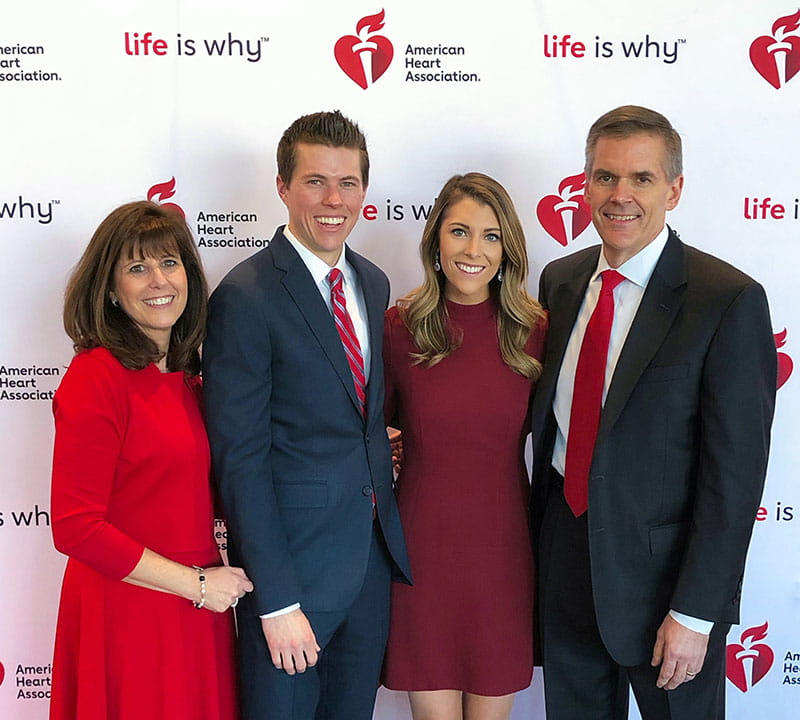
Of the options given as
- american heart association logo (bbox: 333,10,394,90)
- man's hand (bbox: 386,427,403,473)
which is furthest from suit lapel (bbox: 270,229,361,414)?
american heart association logo (bbox: 333,10,394,90)

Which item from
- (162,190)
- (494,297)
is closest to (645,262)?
(494,297)

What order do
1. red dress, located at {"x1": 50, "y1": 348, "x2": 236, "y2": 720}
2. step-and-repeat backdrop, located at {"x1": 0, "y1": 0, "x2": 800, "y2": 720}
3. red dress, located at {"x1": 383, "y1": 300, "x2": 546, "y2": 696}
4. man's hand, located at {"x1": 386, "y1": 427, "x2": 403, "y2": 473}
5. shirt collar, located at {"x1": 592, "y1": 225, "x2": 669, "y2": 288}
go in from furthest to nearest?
step-and-repeat backdrop, located at {"x1": 0, "y1": 0, "x2": 800, "y2": 720}
man's hand, located at {"x1": 386, "y1": 427, "x2": 403, "y2": 473}
red dress, located at {"x1": 383, "y1": 300, "x2": 546, "y2": 696}
shirt collar, located at {"x1": 592, "y1": 225, "x2": 669, "y2": 288}
red dress, located at {"x1": 50, "y1": 348, "x2": 236, "y2": 720}

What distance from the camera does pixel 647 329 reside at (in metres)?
1.76

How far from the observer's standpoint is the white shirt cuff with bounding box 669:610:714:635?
173 centimetres

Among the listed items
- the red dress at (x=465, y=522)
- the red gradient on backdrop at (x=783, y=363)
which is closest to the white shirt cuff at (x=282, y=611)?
the red dress at (x=465, y=522)

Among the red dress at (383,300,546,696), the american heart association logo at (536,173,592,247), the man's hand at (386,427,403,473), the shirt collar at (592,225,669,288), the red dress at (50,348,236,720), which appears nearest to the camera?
the red dress at (50,348,236,720)

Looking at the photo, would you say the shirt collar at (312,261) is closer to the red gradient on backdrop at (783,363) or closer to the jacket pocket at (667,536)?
the jacket pocket at (667,536)

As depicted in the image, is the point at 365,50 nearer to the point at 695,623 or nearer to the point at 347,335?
the point at 347,335

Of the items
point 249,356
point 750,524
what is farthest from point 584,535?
point 249,356

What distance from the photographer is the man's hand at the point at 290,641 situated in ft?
5.76

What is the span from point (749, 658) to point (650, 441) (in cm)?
130

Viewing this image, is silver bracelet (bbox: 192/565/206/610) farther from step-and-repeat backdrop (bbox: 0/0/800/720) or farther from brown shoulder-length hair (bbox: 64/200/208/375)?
step-and-repeat backdrop (bbox: 0/0/800/720)

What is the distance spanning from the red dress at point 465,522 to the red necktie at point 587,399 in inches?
6.2

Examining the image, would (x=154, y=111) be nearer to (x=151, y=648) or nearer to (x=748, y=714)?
(x=151, y=648)
